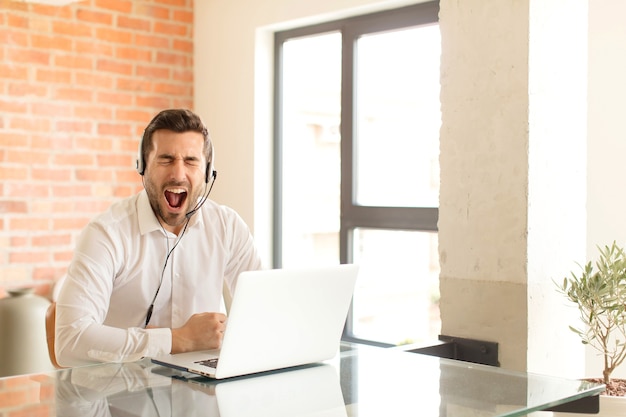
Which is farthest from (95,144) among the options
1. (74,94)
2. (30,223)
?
(30,223)

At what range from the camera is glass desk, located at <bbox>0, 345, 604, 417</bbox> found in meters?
1.43

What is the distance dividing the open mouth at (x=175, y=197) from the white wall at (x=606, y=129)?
1.49m

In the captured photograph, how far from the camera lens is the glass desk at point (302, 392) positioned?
1429 millimetres

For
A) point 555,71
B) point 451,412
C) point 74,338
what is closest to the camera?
point 451,412

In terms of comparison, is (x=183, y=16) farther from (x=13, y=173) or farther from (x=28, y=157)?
(x=13, y=173)

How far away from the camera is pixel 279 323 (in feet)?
5.85

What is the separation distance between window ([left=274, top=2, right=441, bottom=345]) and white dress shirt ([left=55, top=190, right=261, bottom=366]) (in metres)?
1.34

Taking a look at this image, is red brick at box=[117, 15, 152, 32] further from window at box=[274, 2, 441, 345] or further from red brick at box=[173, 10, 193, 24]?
window at box=[274, 2, 441, 345]

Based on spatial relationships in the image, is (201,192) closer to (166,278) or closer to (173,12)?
(166,278)

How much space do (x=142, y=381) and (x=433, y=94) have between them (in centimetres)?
272

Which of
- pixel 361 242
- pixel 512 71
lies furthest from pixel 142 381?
pixel 361 242

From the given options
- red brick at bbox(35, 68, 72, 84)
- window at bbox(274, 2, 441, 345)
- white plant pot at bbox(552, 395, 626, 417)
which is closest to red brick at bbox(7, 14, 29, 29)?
red brick at bbox(35, 68, 72, 84)

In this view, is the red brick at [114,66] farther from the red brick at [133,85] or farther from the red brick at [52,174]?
the red brick at [52,174]

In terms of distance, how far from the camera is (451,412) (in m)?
1.43
